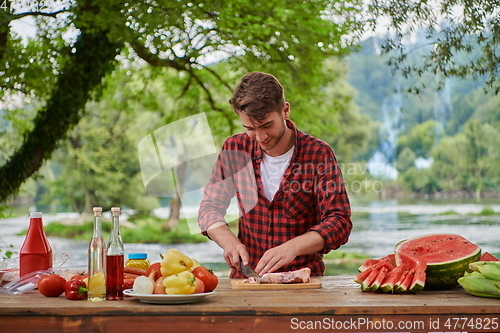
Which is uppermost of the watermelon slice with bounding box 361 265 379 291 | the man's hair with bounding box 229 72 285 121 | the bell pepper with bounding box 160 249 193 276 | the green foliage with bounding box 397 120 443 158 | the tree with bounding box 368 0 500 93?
the tree with bounding box 368 0 500 93

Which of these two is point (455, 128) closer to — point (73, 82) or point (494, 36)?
point (494, 36)

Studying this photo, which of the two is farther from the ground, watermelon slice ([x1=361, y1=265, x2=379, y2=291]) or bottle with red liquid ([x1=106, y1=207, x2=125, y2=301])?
bottle with red liquid ([x1=106, y1=207, x2=125, y2=301])

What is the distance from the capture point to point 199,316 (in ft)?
5.96

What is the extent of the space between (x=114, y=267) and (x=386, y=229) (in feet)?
44.3

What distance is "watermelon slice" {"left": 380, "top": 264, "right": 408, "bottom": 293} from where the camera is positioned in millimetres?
2082

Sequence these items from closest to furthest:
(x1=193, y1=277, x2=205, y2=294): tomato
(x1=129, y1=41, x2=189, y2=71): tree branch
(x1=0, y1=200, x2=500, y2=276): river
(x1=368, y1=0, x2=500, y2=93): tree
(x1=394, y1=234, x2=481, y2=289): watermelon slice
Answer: (x1=193, y1=277, x2=205, y2=294): tomato
(x1=394, y1=234, x2=481, y2=289): watermelon slice
(x1=368, y1=0, x2=500, y2=93): tree
(x1=129, y1=41, x2=189, y2=71): tree branch
(x1=0, y1=200, x2=500, y2=276): river

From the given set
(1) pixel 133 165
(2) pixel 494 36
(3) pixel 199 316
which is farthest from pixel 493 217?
(3) pixel 199 316

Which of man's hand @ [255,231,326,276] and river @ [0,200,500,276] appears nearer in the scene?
man's hand @ [255,231,326,276]

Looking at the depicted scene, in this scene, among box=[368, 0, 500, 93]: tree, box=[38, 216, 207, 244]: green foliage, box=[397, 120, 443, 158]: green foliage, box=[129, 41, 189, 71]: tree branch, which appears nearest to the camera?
box=[368, 0, 500, 93]: tree

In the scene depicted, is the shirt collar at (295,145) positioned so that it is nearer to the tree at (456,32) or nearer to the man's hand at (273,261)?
the man's hand at (273,261)

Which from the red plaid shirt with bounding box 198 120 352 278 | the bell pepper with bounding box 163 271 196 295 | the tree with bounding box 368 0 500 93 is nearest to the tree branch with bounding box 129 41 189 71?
the tree with bounding box 368 0 500 93

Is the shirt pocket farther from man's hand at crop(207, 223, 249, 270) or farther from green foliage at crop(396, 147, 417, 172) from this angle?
green foliage at crop(396, 147, 417, 172)

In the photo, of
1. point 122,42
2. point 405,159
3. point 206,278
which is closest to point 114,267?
point 206,278

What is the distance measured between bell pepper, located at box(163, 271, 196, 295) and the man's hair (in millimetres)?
797
